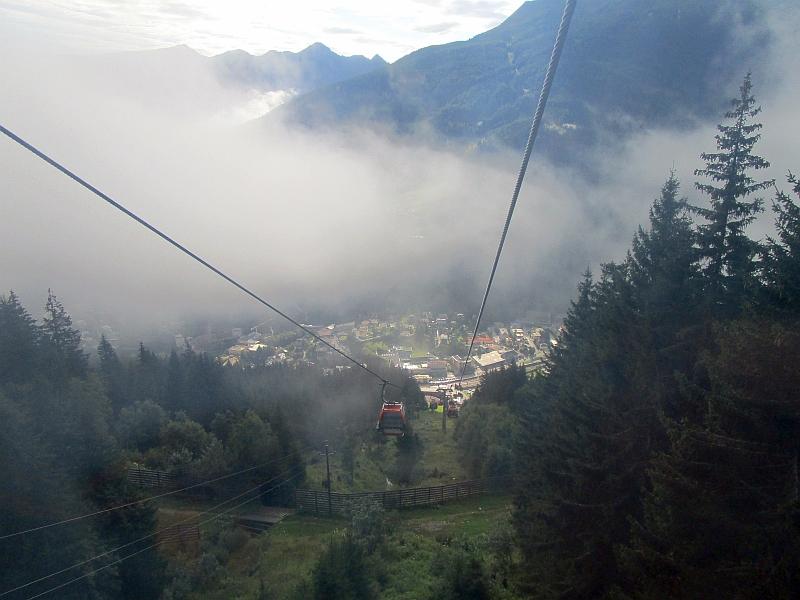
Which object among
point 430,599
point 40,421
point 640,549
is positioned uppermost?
point 40,421

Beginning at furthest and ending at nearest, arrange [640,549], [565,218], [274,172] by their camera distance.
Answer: [274,172] → [565,218] → [640,549]

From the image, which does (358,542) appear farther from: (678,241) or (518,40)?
(518,40)

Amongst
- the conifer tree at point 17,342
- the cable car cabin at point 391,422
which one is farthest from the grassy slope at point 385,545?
the conifer tree at point 17,342

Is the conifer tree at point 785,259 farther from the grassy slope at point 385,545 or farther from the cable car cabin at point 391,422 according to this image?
the cable car cabin at point 391,422

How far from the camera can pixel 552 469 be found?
823 cm

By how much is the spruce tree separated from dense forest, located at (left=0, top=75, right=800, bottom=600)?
0.03 metres

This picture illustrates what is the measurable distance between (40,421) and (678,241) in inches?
533

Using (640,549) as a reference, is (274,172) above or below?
above

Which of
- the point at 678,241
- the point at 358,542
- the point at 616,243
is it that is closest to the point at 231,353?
the point at 358,542

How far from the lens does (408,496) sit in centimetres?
1678

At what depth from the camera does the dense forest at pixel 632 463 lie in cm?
456

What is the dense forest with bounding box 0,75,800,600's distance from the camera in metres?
4.56

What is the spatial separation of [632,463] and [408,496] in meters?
11.2

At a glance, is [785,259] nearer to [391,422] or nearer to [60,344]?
[391,422]
